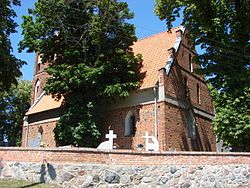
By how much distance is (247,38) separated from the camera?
1802 centimetres

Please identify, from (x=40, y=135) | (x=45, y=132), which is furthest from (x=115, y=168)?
(x=40, y=135)

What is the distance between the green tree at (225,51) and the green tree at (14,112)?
27715 mm

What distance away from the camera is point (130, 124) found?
22.4 metres

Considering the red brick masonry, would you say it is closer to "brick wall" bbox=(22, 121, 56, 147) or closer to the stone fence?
the stone fence

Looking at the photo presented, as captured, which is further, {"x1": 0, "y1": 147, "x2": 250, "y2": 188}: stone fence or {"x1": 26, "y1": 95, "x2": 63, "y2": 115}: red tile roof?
{"x1": 26, "y1": 95, "x2": 63, "y2": 115}: red tile roof

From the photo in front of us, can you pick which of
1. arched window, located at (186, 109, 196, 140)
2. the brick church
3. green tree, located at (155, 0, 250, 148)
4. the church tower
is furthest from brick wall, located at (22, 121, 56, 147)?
green tree, located at (155, 0, 250, 148)

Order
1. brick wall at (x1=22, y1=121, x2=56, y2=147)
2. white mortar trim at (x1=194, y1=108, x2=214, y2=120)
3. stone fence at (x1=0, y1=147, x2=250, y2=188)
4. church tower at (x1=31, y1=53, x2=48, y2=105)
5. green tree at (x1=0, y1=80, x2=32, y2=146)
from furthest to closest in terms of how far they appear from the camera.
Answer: green tree at (x1=0, y1=80, x2=32, y2=146), church tower at (x1=31, y1=53, x2=48, y2=105), brick wall at (x1=22, y1=121, x2=56, y2=147), white mortar trim at (x1=194, y1=108, x2=214, y2=120), stone fence at (x1=0, y1=147, x2=250, y2=188)

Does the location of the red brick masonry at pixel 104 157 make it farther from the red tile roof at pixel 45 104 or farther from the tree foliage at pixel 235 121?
the red tile roof at pixel 45 104

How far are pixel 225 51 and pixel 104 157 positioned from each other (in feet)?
31.7

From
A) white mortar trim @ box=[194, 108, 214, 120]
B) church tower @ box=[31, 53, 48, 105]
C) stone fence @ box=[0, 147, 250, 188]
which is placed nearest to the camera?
stone fence @ box=[0, 147, 250, 188]

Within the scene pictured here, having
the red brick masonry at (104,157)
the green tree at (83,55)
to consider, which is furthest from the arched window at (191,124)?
the red brick masonry at (104,157)

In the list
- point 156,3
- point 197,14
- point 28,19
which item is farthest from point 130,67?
point 28,19

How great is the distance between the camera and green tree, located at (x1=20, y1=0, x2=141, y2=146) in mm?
20781

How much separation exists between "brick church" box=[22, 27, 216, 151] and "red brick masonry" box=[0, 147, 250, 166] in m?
6.84
